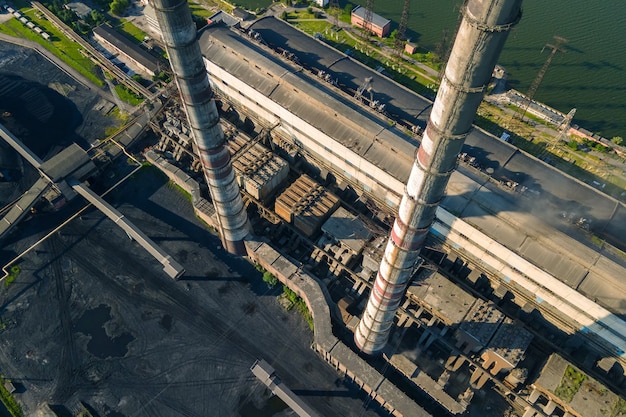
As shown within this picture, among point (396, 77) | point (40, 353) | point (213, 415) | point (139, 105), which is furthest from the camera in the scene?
point (396, 77)

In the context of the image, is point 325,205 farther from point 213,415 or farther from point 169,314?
point 213,415

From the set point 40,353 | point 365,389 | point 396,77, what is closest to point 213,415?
point 365,389

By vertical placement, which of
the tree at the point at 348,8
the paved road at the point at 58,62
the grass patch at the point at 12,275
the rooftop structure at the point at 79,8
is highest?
the tree at the point at 348,8

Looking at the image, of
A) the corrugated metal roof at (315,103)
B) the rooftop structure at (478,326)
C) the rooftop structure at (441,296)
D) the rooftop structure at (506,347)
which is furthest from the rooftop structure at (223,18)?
the rooftop structure at (506,347)

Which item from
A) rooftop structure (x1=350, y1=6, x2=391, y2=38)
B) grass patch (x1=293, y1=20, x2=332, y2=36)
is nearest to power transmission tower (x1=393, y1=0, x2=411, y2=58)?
rooftop structure (x1=350, y1=6, x2=391, y2=38)

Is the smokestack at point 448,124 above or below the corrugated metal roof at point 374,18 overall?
below

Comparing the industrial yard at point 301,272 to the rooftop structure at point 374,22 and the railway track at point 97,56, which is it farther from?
the rooftop structure at point 374,22

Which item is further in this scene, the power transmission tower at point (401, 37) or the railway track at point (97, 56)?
the power transmission tower at point (401, 37)

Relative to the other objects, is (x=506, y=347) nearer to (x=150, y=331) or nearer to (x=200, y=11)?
(x=150, y=331)
